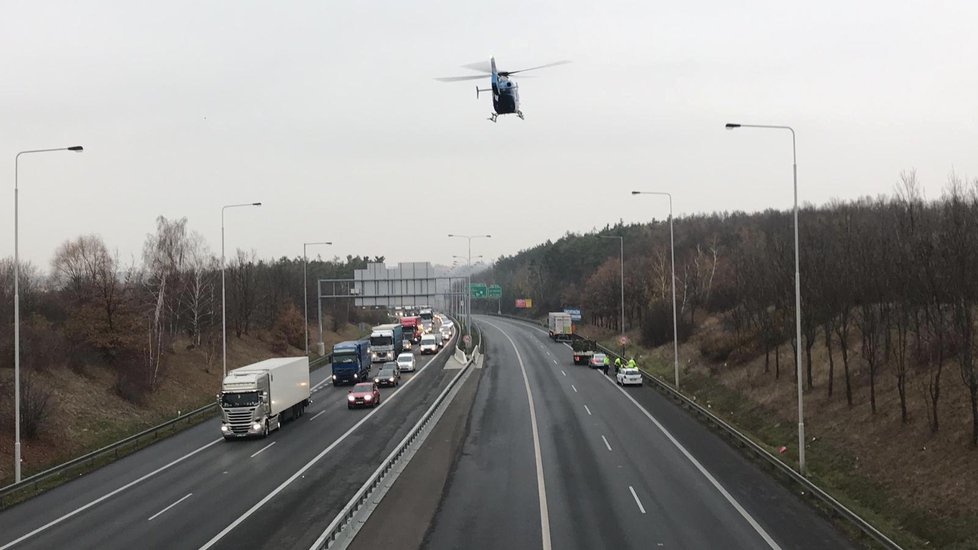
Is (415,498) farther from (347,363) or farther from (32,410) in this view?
(347,363)

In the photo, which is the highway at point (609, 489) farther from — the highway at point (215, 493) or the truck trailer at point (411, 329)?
the truck trailer at point (411, 329)

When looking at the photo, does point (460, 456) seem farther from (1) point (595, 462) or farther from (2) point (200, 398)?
(2) point (200, 398)

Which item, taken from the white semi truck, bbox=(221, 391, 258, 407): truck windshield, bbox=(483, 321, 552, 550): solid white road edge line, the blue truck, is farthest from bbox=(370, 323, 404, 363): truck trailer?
bbox=(221, 391, 258, 407): truck windshield

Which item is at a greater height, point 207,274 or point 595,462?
point 207,274

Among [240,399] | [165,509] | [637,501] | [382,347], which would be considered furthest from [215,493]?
[382,347]

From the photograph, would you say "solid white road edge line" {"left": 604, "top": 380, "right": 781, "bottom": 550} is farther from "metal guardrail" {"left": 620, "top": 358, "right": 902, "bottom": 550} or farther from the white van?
the white van

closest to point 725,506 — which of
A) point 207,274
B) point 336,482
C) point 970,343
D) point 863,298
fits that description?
point 970,343
